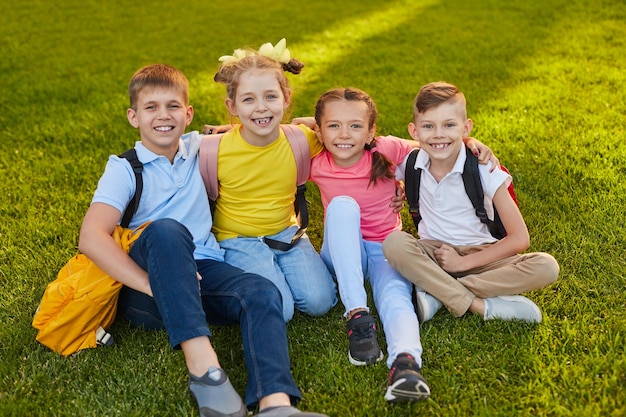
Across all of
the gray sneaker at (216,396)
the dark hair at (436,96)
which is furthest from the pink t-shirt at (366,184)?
the gray sneaker at (216,396)

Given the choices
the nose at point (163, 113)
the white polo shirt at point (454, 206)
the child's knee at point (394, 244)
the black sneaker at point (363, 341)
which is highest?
the nose at point (163, 113)

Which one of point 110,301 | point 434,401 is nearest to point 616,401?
point 434,401

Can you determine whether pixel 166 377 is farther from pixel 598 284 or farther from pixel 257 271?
pixel 598 284

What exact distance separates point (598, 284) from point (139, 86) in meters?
2.37

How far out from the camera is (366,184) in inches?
136

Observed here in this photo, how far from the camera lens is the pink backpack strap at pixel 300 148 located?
135 inches

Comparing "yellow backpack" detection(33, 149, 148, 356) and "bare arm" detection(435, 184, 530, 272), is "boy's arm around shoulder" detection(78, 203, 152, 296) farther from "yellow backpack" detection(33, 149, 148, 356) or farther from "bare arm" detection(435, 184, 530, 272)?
"bare arm" detection(435, 184, 530, 272)

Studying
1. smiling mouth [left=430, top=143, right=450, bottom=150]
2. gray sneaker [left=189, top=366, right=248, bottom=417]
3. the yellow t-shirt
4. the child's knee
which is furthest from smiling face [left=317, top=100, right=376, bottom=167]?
gray sneaker [left=189, top=366, right=248, bottom=417]

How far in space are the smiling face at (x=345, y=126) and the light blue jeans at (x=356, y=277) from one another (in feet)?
0.92

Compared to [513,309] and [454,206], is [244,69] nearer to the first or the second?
[454,206]

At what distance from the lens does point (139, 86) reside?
125 inches

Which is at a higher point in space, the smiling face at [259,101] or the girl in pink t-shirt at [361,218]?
the smiling face at [259,101]

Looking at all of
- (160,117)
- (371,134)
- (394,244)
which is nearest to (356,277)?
(394,244)

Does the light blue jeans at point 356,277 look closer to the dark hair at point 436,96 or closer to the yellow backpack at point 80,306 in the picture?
the dark hair at point 436,96
